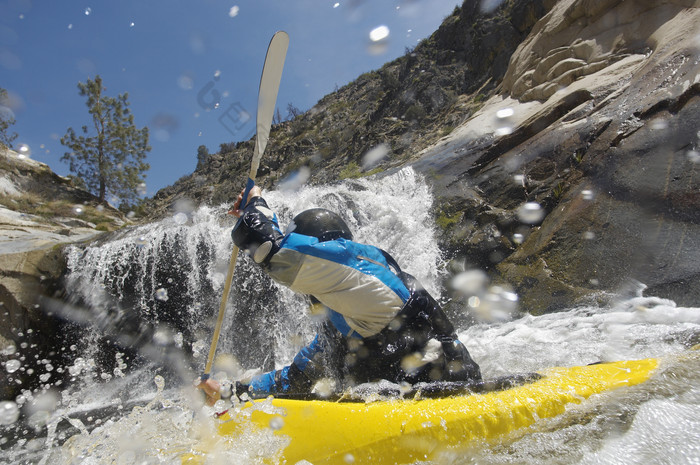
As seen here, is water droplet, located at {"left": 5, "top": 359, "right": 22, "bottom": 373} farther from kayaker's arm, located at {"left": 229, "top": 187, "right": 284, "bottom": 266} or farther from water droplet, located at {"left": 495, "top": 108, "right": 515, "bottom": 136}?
water droplet, located at {"left": 495, "top": 108, "right": 515, "bottom": 136}

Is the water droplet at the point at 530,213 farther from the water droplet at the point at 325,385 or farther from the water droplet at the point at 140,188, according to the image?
the water droplet at the point at 140,188

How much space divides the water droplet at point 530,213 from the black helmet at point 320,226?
3017mm

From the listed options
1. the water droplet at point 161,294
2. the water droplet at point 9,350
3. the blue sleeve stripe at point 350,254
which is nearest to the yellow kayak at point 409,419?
the blue sleeve stripe at point 350,254

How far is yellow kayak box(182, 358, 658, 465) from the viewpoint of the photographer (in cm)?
127

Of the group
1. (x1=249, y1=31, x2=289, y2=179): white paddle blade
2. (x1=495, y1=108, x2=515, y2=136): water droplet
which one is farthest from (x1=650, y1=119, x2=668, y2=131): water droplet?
(x1=249, y1=31, x2=289, y2=179): white paddle blade

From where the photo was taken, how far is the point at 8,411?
5.73m

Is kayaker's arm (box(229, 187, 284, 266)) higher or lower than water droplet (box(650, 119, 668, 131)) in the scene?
lower

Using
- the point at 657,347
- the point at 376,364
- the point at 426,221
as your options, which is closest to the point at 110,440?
the point at 376,364

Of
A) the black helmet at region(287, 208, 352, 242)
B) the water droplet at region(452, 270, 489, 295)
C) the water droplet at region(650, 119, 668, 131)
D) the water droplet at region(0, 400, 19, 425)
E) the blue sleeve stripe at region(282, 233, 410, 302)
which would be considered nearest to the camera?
the blue sleeve stripe at region(282, 233, 410, 302)

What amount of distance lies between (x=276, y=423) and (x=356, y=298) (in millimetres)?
627

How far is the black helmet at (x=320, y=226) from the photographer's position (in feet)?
6.20

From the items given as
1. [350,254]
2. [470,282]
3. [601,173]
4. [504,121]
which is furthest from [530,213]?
[350,254]

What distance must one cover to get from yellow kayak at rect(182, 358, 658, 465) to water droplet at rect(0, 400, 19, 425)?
19.5 ft

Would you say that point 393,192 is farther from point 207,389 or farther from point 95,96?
point 95,96
